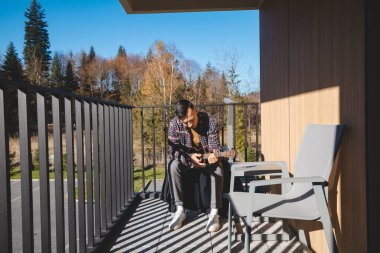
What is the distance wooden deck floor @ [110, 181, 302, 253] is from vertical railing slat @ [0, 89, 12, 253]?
1.38 metres

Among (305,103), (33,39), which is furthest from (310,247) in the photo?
(33,39)

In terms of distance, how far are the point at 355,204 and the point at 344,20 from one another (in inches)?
39.3

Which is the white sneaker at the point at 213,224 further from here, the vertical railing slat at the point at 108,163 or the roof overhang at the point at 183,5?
the roof overhang at the point at 183,5

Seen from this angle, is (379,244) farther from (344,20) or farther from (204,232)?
(204,232)

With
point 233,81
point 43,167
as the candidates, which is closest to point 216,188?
point 43,167

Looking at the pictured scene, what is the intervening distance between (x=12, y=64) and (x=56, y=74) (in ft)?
17.4

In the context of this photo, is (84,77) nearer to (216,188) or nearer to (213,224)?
(216,188)

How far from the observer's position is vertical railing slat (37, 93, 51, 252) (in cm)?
145

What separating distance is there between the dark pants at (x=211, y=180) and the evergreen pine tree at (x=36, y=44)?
90.9ft

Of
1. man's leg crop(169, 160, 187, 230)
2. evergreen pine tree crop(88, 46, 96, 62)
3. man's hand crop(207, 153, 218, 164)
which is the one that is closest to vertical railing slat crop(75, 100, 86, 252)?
man's leg crop(169, 160, 187, 230)

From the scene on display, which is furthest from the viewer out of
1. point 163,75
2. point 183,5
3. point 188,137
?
point 163,75

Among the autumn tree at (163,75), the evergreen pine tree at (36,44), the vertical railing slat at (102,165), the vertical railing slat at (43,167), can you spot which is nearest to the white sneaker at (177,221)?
the vertical railing slat at (102,165)

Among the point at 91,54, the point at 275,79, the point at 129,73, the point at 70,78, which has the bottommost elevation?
the point at 275,79

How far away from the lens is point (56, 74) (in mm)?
30328
